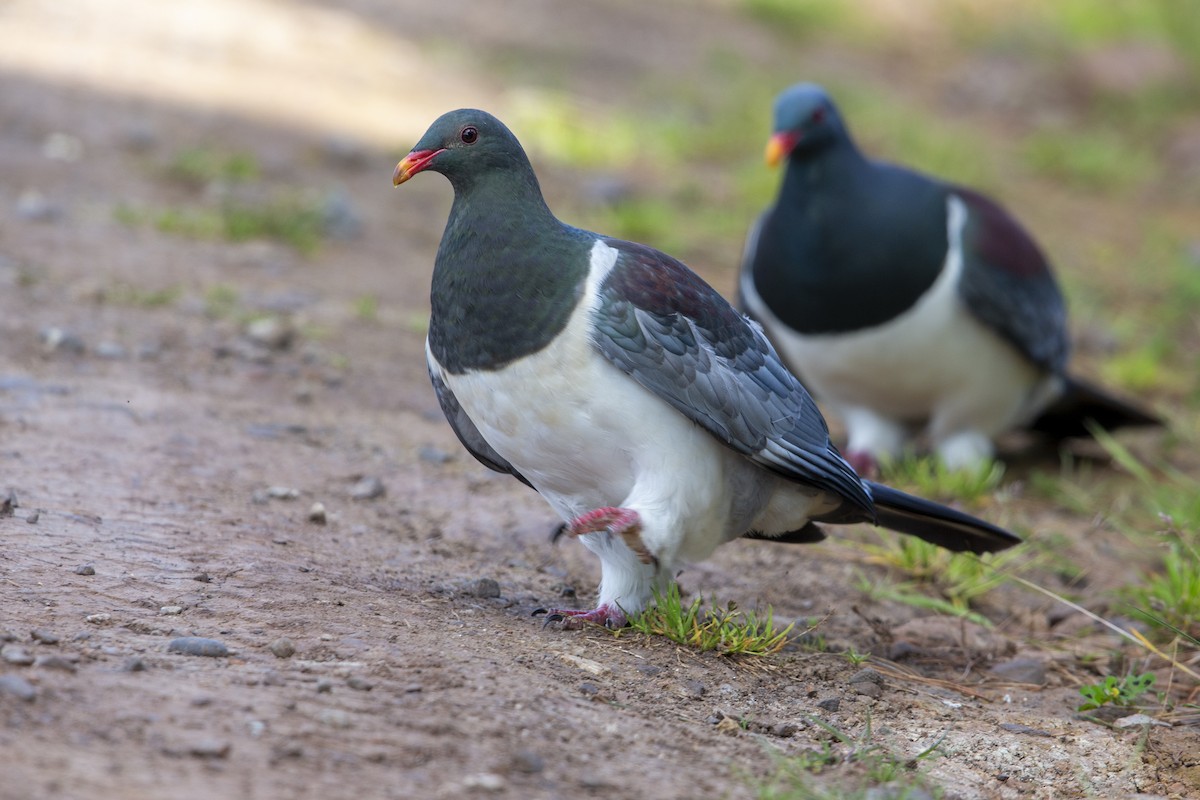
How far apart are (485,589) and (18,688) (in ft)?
4.22

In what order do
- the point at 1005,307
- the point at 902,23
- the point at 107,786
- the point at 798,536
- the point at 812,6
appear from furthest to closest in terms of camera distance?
1. the point at 902,23
2. the point at 812,6
3. the point at 1005,307
4. the point at 798,536
5. the point at 107,786

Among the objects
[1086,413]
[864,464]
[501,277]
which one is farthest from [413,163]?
[1086,413]

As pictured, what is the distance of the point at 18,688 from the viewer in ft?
8.20

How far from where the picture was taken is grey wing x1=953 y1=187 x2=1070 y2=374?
534cm

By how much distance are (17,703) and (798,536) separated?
6.79 ft

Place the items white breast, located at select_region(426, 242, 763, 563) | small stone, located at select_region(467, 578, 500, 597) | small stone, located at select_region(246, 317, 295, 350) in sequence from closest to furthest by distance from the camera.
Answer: white breast, located at select_region(426, 242, 763, 563), small stone, located at select_region(467, 578, 500, 597), small stone, located at select_region(246, 317, 295, 350)

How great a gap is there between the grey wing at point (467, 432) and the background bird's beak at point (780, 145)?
1.87 metres

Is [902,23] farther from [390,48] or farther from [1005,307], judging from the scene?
[1005,307]

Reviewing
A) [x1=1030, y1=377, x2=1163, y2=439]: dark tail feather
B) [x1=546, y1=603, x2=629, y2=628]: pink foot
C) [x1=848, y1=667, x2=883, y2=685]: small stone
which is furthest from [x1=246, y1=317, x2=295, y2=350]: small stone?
[x1=1030, y1=377, x2=1163, y2=439]: dark tail feather

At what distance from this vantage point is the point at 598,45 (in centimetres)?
1095

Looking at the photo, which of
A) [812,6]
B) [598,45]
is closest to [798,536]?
[598,45]

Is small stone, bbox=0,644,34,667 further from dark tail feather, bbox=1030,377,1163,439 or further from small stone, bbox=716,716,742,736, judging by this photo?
dark tail feather, bbox=1030,377,1163,439

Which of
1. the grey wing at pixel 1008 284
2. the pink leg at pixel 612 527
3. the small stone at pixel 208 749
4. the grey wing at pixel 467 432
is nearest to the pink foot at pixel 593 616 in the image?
the pink leg at pixel 612 527

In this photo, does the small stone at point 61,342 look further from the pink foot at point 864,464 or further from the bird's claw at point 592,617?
the pink foot at point 864,464
